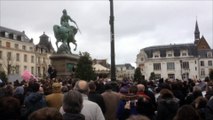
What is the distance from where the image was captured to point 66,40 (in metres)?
28.4

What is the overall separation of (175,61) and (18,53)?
1817 inches

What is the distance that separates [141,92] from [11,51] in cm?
7752

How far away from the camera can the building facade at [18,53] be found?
8100 cm

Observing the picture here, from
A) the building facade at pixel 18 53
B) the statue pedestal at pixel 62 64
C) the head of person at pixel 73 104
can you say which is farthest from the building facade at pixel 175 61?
the head of person at pixel 73 104

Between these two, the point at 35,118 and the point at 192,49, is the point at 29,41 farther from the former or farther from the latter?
the point at 35,118

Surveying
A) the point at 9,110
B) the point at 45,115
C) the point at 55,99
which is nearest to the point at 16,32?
the point at 55,99

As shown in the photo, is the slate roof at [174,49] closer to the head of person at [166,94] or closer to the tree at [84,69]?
the tree at [84,69]

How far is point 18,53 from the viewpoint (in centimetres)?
8612

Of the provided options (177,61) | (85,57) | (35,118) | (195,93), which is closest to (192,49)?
(177,61)

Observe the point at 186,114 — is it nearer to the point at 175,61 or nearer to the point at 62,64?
the point at 62,64

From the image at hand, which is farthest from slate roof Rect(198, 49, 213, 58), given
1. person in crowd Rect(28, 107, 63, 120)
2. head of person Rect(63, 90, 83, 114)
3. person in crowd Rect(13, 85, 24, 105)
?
person in crowd Rect(28, 107, 63, 120)

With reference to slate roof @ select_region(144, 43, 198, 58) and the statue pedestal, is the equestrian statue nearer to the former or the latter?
the statue pedestal

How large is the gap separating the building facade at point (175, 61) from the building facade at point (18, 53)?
31546 millimetres

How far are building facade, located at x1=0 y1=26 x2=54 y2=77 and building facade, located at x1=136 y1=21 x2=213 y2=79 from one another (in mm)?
31546
